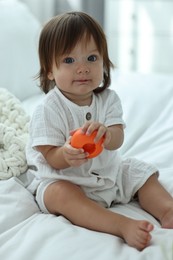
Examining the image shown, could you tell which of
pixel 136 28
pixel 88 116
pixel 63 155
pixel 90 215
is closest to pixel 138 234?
pixel 90 215

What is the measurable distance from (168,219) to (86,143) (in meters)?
0.26

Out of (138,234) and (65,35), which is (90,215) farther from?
(65,35)

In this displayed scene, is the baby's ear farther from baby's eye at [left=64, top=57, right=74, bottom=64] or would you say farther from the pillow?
the pillow

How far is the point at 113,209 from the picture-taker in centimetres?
121

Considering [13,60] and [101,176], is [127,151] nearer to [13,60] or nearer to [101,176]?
[101,176]

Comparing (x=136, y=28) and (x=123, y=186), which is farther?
(x=136, y=28)

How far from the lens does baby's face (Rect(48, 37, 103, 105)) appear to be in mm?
1195

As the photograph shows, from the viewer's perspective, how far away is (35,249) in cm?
96

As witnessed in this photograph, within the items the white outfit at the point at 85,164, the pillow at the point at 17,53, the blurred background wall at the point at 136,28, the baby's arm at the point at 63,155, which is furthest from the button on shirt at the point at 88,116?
the blurred background wall at the point at 136,28

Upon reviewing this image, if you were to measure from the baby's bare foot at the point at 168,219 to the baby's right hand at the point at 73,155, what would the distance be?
23 cm

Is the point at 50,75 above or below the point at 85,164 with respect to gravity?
above

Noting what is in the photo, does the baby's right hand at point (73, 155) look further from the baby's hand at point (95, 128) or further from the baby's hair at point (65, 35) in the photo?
the baby's hair at point (65, 35)

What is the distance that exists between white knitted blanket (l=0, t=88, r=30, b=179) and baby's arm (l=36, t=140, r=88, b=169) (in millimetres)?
133

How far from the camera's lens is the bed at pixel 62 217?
37.6 inches
